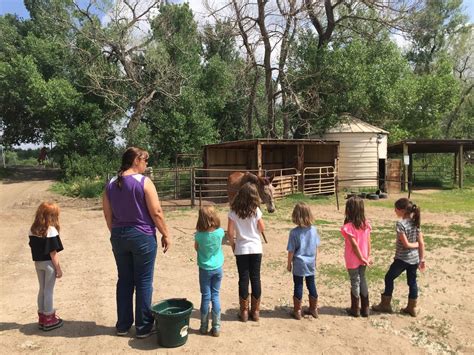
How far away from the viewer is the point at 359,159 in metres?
20.4

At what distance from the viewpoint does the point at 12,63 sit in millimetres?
21875

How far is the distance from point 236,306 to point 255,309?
1.76 ft

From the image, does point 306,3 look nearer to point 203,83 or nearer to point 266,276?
point 203,83

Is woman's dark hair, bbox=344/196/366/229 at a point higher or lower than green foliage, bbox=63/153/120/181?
lower

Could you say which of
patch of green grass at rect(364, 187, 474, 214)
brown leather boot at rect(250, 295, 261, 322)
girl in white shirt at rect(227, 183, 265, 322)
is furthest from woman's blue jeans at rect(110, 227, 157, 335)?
patch of green grass at rect(364, 187, 474, 214)

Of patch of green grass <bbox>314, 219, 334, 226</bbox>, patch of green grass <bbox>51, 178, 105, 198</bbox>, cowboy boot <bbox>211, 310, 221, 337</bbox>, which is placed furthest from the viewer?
patch of green grass <bbox>51, 178, 105, 198</bbox>

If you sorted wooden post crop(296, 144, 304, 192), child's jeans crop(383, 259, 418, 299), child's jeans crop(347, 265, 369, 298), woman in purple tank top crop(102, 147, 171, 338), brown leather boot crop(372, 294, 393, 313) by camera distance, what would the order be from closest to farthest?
woman in purple tank top crop(102, 147, 171, 338) < child's jeans crop(347, 265, 369, 298) < child's jeans crop(383, 259, 418, 299) < brown leather boot crop(372, 294, 393, 313) < wooden post crop(296, 144, 304, 192)

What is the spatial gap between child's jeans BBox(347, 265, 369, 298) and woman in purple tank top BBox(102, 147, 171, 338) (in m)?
2.03

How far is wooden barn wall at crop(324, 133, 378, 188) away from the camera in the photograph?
66.8ft

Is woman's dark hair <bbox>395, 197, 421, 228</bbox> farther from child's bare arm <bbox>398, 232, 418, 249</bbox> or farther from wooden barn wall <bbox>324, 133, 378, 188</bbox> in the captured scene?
wooden barn wall <bbox>324, 133, 378, 188</bbox>

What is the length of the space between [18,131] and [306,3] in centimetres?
1812

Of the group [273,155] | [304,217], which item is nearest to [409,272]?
[304,217]

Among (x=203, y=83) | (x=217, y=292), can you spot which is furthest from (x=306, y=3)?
(x=217, y=292)

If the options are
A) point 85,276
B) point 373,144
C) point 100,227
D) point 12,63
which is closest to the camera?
point 85,276
